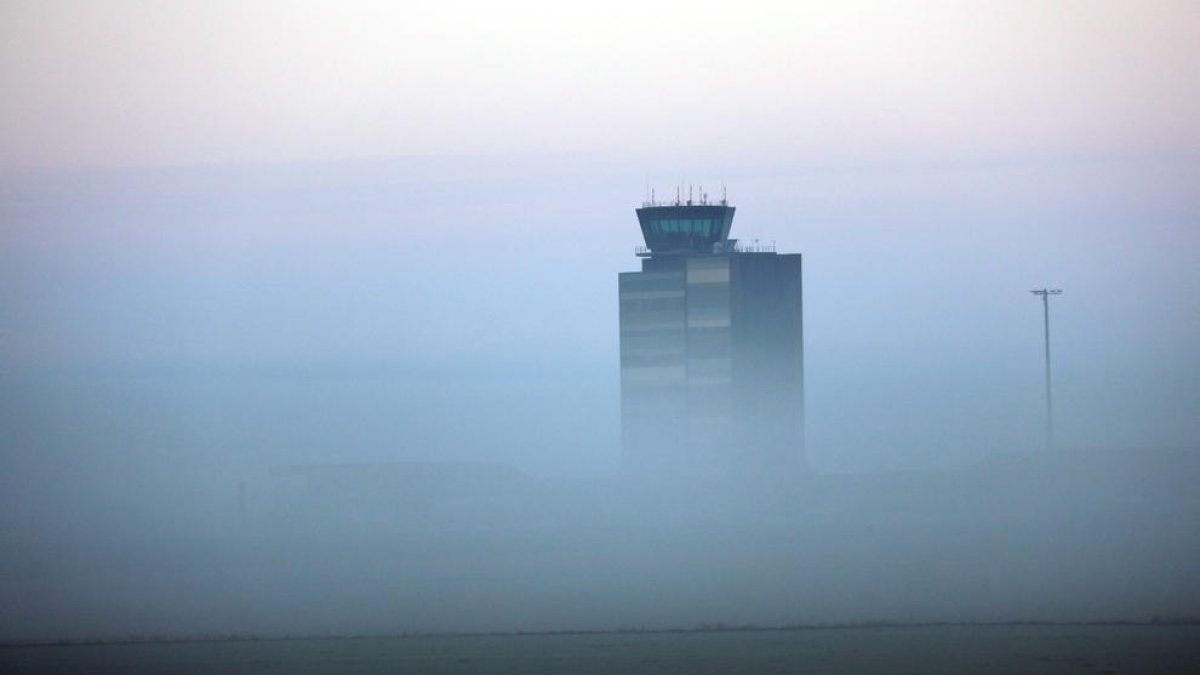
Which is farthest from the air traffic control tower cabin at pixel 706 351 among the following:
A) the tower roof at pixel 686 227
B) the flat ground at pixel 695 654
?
the flat ground at pixel 695 654

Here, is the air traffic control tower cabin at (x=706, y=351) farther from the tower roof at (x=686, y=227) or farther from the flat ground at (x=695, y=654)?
the flat ground at (x=695, y=654)

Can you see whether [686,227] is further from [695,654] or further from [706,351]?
[695,654]

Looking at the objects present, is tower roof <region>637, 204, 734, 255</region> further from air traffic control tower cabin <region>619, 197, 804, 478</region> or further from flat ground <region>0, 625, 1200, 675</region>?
flat ground <region>0, 625, 1200, 675</region>

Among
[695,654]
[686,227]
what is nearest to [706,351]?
[686,227]

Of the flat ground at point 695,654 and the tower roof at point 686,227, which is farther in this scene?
the tower roof at point 686,227

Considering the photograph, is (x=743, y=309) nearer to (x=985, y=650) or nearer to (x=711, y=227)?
(x=711, y=227)
